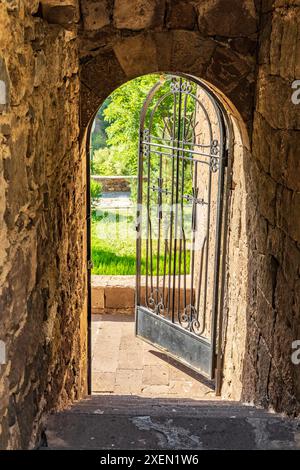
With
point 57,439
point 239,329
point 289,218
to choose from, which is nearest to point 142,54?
point 289,218

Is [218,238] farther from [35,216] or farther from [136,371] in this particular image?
[35,216]

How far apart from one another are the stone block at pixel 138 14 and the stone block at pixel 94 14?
0.06m

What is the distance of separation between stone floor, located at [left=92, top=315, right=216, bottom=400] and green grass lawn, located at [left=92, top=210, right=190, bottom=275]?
148cm

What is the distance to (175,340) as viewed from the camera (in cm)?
520

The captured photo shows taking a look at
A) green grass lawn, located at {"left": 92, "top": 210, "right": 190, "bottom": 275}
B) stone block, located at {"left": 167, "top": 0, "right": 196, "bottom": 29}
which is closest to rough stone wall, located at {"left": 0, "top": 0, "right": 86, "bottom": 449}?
stone block, located at {"left": 167, "top": 0, "right": 196, "bottom": 29}

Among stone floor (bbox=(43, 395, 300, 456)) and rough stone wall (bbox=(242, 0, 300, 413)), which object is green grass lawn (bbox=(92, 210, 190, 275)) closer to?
rough stone wall (bbox=(242, 0, 300, 413))

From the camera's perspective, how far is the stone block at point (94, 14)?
340 centimetres

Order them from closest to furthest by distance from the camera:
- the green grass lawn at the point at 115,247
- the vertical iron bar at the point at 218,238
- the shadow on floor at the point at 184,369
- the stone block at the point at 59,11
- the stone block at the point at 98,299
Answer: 1. the stone block at the point at 59,11
2. the vertical iron bar at the point at 218,238
3. the shadow on floor at the point at 184,369
4. the stone block at the point at 98,299
5. the green grass lawn at the point at 115,247

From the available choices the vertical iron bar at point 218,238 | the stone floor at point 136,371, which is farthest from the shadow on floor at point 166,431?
the stone floor at point 136,371

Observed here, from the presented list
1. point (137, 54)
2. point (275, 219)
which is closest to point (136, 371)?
point (275, 219)

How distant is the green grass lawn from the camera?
751cm

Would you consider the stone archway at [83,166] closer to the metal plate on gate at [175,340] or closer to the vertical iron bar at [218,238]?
the vertical iron bar at [218,238]
